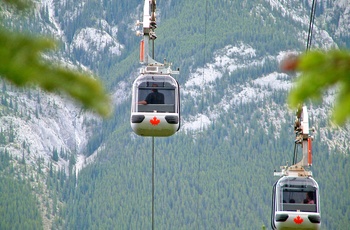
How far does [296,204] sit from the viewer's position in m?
26.1

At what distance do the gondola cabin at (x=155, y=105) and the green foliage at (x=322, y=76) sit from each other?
20642 millimetres

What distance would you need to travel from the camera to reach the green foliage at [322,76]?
8.30ft

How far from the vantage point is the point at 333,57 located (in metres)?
2.55

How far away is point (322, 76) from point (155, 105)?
21.7 m

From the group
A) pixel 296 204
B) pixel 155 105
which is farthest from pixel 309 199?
pixel 155 105

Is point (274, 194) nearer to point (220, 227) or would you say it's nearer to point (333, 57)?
point (333, 57)

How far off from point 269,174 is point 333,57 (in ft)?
630

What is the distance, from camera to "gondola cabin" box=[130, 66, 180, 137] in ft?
76.7

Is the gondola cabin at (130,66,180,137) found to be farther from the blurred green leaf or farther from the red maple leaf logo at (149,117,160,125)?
the blurred green leaf

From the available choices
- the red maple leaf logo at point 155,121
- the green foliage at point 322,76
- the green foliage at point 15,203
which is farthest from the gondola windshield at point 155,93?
the green foliage at point 15,203

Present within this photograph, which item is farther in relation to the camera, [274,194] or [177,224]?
[177,224]

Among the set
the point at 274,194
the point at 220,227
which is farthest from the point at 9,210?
the point at 274,194

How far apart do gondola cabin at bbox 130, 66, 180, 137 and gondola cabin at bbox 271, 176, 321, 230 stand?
Answer: 3401 mm

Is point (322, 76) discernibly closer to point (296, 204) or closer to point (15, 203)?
point (296, 204)
